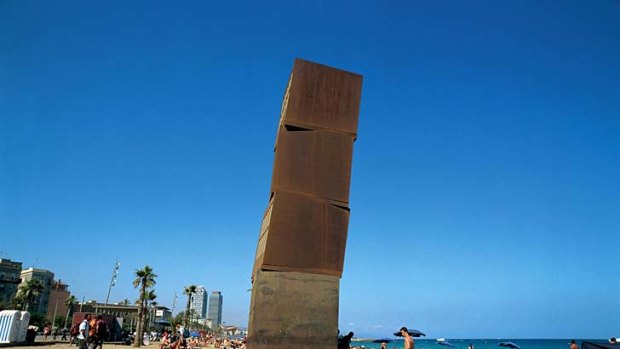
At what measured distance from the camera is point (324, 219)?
9.41 meters

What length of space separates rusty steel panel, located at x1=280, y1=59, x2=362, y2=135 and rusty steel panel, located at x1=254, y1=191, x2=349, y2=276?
1.70 m

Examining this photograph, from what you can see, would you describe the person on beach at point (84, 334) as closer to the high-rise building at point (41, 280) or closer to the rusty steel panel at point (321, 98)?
the rusty steel panel at point (321, 98)

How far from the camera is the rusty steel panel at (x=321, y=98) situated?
32.3 ft

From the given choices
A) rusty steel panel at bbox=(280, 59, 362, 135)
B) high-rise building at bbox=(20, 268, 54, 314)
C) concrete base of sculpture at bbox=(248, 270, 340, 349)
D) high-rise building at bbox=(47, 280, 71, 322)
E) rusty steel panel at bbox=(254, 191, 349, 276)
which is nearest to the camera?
concrete base of sculpture at bbox=(248, 270, 340, 349)

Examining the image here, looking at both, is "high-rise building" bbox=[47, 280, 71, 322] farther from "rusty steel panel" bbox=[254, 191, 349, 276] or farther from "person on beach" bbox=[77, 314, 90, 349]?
"rusty steel panel" bbox=[254, 191, 349, 276]

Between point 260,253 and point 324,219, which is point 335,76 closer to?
point 324,219

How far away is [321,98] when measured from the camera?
10016mm

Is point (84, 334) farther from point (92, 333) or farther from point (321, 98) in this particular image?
point (321, 98)

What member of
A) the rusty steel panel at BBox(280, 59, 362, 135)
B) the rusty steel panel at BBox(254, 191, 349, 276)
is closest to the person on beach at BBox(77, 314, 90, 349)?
the rusty steel panel at BBox(254, 191, 349, 276)

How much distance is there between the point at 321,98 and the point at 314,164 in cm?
149

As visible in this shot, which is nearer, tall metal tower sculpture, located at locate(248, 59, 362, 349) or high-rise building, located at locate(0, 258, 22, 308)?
tall metal tower sculpture, located at locate(248, 59, 362, 349)

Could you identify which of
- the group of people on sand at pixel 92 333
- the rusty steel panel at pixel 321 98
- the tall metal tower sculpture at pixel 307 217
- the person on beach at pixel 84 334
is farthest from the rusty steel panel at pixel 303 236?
the person on beach at pixel 84 334

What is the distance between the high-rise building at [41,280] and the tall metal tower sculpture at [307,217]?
9955 cm

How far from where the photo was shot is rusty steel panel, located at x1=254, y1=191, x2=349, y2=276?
29.5 feet
